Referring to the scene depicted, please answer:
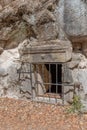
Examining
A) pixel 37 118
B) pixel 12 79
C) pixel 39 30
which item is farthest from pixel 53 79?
pixel 37 118

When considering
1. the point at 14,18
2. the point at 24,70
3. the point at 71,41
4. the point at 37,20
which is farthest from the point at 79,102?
the point at 14,18

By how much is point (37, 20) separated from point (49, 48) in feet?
2.17

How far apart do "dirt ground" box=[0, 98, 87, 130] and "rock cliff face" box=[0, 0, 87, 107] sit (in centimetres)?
47

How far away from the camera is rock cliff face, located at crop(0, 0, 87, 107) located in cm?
479

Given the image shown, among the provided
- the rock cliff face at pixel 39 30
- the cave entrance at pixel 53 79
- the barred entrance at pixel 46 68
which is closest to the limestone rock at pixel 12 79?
the rock cliff face at pixel 39 30

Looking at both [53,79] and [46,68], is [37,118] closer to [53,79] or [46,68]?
[46,68]

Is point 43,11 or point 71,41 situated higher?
point 43,11

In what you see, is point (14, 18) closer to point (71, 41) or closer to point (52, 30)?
point (52, 30)

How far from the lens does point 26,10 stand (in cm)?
570

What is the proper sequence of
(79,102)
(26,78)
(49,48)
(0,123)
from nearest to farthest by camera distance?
(0,123) → (79,102) → (49,48) → (26,78)

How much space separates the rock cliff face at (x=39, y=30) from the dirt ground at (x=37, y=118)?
1.54 ft

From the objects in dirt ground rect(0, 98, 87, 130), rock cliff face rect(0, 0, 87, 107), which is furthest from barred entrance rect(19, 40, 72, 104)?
dirt ground rect(0, 98, 87, 130)

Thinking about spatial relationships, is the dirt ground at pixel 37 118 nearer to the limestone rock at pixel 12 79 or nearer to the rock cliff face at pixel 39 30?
the limestone rock at pixel 12 79

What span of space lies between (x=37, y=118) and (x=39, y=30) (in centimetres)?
175
